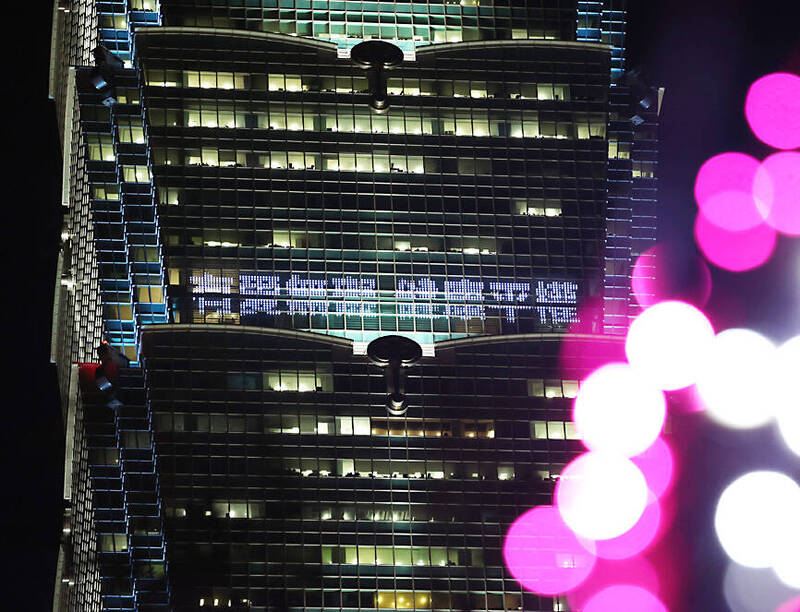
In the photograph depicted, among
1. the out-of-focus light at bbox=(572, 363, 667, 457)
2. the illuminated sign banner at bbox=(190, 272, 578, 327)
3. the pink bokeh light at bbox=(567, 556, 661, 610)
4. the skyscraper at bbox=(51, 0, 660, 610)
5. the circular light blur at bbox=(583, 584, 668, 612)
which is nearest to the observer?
the pink bokeh light at bbox=(567, 556, 661, 610)

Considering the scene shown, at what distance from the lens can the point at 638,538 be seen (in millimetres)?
138250

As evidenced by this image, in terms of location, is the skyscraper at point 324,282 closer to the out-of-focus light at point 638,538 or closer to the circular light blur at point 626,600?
the circular light blur at point 626,600

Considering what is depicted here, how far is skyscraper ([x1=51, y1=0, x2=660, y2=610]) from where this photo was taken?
424ft

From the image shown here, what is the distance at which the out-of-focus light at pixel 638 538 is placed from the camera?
449 feet

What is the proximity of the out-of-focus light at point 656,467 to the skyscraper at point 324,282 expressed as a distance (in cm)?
1112

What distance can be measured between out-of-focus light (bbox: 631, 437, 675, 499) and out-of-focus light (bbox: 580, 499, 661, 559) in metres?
1.50

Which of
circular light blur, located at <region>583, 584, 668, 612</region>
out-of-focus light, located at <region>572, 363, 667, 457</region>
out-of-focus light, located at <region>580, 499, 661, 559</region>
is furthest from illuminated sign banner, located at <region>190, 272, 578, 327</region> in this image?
circular light blur, located at <region>583, 584, 668, 612</region>

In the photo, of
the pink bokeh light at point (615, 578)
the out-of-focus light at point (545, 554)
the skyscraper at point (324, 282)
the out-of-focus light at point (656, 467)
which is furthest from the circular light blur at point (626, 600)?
the out-of-focus light at point (656, 467)

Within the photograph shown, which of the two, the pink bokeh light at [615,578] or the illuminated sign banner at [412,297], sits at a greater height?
the illuminated sign banner at [412,297]

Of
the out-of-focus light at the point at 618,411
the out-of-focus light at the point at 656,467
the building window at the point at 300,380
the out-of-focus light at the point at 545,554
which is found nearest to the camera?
the out-of-focus light at the point at 545,554

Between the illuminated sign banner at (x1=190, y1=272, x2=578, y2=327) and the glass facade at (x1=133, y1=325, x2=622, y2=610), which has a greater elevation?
the illuminated sign banner at (x1=190, y1=272, x2=578, y2=327)

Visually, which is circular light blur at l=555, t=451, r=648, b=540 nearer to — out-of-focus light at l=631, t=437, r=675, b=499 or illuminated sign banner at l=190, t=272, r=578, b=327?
out-of-focus light at l=631, t=437, r=675, b=499

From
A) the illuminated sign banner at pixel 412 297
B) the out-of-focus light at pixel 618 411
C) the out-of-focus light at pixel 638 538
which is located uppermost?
the illuminated sign banner at pixel 412 297

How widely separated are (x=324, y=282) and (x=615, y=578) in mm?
39767
